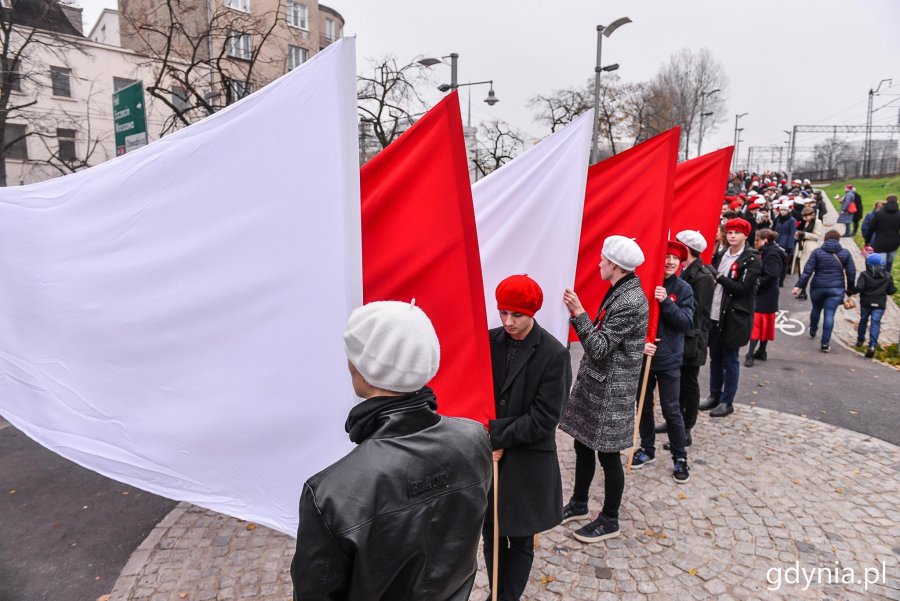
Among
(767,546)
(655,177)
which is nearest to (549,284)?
(655,177)

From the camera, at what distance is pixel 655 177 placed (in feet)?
13.5

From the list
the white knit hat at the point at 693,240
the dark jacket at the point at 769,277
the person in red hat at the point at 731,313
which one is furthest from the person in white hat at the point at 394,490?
the dark jacket at the point at 769,277

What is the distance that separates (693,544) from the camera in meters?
3.88

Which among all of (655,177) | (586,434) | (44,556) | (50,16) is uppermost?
(50,16)

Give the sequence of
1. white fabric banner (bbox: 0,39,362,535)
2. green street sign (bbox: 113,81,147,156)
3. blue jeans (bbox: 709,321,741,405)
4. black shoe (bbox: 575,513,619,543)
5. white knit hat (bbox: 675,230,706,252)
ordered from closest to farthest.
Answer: white fabric banner (bbox: 0,39,362,535)
black shoe (bbox: 575,513,619,543)
white knit hat (bbox: 675,230,706,252)
blue jeans (bbox: 709,321,741,405)
green street sign (bbox: 113,81,147,156)

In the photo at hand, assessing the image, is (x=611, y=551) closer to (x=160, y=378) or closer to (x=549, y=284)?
(x=549, y=284)

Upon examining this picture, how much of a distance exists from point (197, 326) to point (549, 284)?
206 cm

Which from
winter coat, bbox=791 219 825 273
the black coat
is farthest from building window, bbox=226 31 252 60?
winter coat, bbox=791 219 825 273

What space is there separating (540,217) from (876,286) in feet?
26.7

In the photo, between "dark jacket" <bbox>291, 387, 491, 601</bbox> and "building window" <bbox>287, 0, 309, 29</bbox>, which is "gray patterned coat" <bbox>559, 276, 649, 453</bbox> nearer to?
"dark jacket" <bbox>291, 387, 491, 601</bbox>

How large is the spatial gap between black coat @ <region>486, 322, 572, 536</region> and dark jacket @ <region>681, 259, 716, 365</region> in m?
2.70

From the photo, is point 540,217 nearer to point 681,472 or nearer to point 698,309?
point 698,309

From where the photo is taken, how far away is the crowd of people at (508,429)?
1.46m

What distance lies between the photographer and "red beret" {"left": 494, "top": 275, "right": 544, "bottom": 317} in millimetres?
2730
